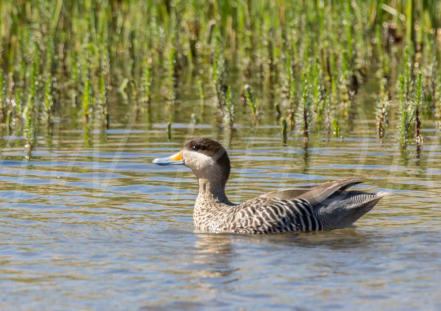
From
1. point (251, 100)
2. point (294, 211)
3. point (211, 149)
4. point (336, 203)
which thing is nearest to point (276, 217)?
point (294, 211)

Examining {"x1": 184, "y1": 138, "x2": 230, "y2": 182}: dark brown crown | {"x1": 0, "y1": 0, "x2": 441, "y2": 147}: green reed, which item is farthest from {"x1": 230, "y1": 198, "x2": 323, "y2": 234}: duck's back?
{"x1": 0, "y1": 0, "x2": 441, "y2": 147}: green reed

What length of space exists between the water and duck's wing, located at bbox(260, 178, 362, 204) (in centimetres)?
35

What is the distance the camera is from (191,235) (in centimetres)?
884

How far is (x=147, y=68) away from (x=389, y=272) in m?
8.03

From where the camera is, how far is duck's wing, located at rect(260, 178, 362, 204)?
29.2 ft

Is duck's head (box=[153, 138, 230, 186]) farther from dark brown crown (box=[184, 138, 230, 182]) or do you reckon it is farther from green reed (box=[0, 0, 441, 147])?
green reed (box=[0, 0, 441, 147])

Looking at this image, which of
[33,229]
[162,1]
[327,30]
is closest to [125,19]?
[162,1]

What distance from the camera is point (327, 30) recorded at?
17.9m

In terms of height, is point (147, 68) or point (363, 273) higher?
point (147, 68)

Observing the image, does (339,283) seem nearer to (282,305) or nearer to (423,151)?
(282,305)

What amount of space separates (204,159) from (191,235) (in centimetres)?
94

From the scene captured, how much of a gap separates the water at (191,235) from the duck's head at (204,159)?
0.49 m

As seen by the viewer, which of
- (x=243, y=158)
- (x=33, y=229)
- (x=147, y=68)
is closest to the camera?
(x=33, y=229)

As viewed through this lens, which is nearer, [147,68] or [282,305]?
[282,305]
